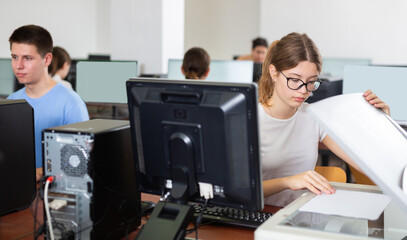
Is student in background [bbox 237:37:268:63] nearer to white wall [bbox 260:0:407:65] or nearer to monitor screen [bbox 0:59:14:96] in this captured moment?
white wall [bbox 260:0:407:65]

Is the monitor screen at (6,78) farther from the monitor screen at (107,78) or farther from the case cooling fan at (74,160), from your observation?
the case cooling fan at (74,160)

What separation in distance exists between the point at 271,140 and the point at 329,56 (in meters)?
4.85

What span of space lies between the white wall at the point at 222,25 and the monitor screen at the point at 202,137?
703 centimetres

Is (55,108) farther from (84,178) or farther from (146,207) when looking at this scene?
(84,178)

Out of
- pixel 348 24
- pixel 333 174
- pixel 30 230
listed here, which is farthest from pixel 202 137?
pixel 348 24

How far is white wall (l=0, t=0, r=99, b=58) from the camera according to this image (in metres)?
5.98

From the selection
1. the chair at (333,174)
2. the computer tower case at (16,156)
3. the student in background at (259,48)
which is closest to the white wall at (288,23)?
the student in background at (259,48)

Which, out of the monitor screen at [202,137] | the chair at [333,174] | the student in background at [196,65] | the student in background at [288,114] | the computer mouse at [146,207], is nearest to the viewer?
the monitor screen at [202,137]

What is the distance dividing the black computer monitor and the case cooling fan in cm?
15

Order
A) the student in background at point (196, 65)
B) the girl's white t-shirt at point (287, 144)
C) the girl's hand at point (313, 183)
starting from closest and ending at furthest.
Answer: the girl's hand at point (313, 183), the girl's white t-shirt at point (287, 144), the student in background at point (196, 65)

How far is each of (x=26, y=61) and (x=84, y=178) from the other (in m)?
1.10

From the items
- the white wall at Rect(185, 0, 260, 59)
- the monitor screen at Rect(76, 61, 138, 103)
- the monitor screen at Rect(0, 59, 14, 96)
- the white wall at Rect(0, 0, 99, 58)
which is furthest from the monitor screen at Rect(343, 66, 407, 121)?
the white wall at Rect(185, 0, 260, 59)

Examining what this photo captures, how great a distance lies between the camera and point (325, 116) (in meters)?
1.08

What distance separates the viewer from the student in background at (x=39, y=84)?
84.4 inches
